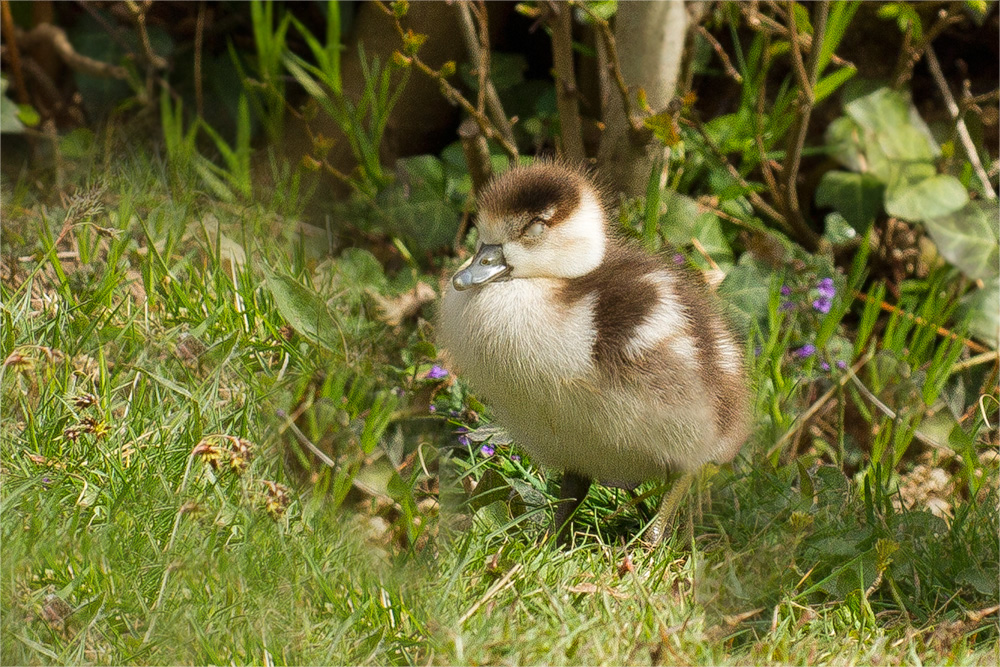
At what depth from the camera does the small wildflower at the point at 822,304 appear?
320 cm

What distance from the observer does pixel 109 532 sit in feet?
6.23

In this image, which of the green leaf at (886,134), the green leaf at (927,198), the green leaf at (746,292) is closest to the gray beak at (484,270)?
the green leaf at (746,292)

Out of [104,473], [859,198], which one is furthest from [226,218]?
[859,198]

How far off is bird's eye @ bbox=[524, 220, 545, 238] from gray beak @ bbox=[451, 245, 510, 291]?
2.5 inches

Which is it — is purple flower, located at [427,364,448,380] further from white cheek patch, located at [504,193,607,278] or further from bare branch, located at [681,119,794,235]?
bare branch, located at [681,119,794,235]

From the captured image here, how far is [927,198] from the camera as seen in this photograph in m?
3.34

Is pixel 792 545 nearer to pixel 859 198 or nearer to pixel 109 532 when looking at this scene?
pixel 109 532

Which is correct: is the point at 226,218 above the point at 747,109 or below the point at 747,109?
below

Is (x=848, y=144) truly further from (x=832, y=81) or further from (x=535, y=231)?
(x=535, y=231)

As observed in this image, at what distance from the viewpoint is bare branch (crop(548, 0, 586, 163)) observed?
301 cm

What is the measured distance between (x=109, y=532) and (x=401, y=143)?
6.78ft

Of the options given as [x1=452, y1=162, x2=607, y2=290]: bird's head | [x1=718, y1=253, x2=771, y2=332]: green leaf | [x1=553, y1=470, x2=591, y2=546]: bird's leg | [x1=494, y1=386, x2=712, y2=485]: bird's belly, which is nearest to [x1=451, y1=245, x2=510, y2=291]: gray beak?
[x1=452, y1=162, x2=607, y2=290]: bird's head

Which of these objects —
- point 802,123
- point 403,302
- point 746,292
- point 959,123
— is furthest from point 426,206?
point 959,123

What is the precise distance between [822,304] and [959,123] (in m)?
0.91
